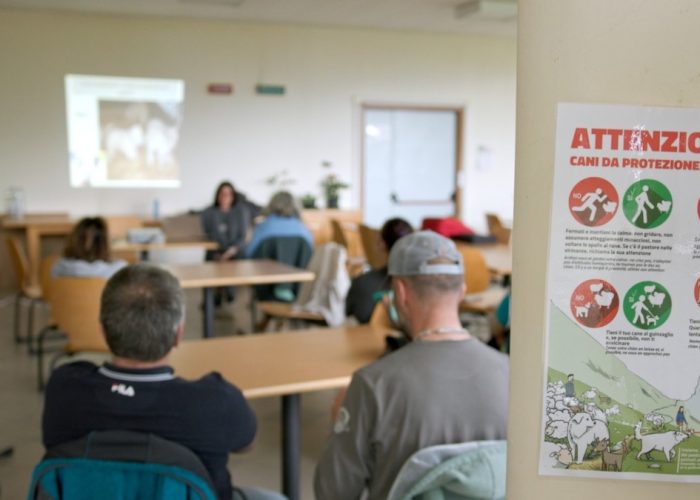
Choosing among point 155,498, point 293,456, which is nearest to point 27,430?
point 293,456

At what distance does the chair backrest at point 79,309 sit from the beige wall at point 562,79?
310cm

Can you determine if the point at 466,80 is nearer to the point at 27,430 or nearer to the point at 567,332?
the point at 27,430

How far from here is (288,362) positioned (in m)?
2.26

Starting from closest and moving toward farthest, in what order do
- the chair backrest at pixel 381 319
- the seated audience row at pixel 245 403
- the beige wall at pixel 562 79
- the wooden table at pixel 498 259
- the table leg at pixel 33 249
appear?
the beige wall at pixel 562 79
the seated audience row at pixel 245 403
the chair backrest at pixel 381 319
the wooden table at pixel 498 259
the table leg at pixel 33 249

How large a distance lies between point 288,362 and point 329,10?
6382 mm

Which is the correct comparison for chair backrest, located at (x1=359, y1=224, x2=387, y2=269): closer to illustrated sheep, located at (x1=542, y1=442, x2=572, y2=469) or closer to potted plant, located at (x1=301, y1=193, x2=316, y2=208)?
potted plant, located at (x1=301, y1=193, x2=316, y2=208)

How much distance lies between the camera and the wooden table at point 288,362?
2086 millimetres

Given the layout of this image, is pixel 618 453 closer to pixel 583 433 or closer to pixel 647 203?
pixel 583 433

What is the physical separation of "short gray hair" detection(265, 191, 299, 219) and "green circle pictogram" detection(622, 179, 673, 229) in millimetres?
4463

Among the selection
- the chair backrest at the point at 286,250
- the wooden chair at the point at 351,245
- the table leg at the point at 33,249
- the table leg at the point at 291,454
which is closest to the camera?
the table leg at the point at 291,454

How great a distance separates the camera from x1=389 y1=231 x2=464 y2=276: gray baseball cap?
1.73 meters

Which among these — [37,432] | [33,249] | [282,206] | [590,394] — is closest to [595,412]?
[590,394]

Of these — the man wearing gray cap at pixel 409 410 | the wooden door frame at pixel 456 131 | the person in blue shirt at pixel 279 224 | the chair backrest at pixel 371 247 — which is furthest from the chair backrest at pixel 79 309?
the wooden door frame at pixel 456 131

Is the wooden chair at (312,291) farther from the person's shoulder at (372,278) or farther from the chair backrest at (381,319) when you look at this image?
the chair backrest at (381,319)
